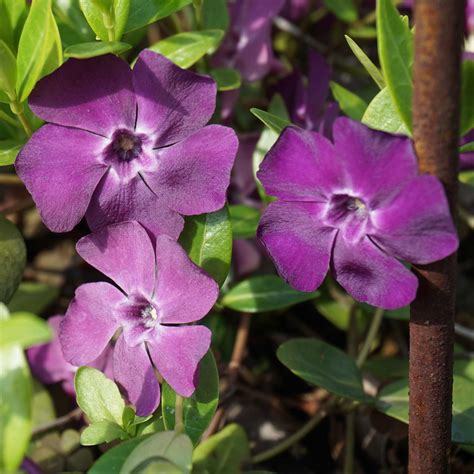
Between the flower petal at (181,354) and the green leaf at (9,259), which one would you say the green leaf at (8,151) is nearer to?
the green leaf at (9,259)

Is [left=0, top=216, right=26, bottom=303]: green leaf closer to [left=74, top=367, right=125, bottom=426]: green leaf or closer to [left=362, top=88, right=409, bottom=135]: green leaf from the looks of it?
[left=74, top=367, right=125, bottom=426]: green leaf

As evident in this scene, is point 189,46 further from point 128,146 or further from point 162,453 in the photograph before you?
point 162,453

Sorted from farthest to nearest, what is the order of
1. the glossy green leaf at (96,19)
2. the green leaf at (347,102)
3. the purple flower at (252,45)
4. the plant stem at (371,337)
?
the purple flower at (252,45) → the plant stem at (371,337) → the green leaf at (347,102) → the glossy green leaf at (96,19)

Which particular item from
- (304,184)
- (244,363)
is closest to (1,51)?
(304,184)

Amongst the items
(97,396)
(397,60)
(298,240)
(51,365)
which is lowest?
(51,365)

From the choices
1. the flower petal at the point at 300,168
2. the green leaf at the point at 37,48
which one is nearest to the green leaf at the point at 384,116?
the flower petal at the point at 300,168

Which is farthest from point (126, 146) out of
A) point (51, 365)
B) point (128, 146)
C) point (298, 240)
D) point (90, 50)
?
point (51, 365)
